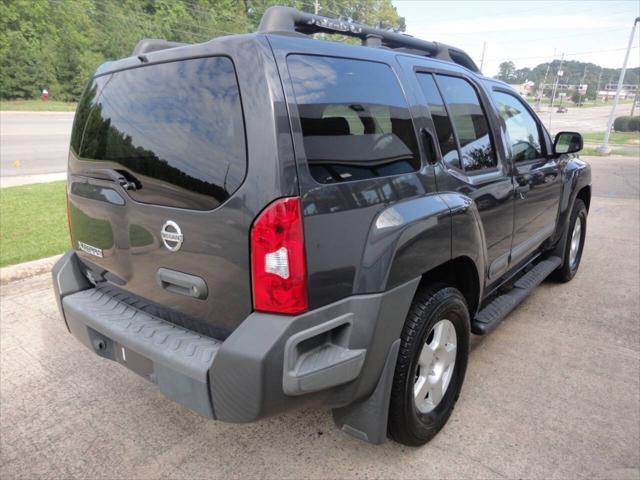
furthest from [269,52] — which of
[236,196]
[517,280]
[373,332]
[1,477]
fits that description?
[517,280]

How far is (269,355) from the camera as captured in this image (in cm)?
162

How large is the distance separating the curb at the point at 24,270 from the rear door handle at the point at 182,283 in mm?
3313

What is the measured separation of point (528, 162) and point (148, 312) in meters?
2.90

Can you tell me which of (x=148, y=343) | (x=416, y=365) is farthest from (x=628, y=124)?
(x=148, y=343)

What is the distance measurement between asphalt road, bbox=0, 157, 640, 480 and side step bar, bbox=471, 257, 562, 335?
0.38 meters

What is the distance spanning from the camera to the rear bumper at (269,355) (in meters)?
1.66

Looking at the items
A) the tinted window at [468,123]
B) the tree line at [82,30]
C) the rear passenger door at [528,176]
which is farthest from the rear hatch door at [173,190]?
the tree line at [82,30]

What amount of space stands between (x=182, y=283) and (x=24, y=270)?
353cm

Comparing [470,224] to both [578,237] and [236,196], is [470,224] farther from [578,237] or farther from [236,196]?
[578,237]

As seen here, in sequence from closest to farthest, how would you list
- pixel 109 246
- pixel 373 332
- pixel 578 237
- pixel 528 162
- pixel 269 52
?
pixel 269 52
pixel 373 332
pixel 109 246
pixel 528 162
pixel 578 237

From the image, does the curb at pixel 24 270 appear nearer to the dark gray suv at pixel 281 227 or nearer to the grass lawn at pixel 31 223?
the grass lawn at pixel 31 223

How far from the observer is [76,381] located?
296 centimetres

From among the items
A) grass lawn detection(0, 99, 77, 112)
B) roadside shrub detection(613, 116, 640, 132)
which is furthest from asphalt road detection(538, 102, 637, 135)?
grass lawn detection(0, 99, 77, 112)

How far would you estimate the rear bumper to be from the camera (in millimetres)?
1657
